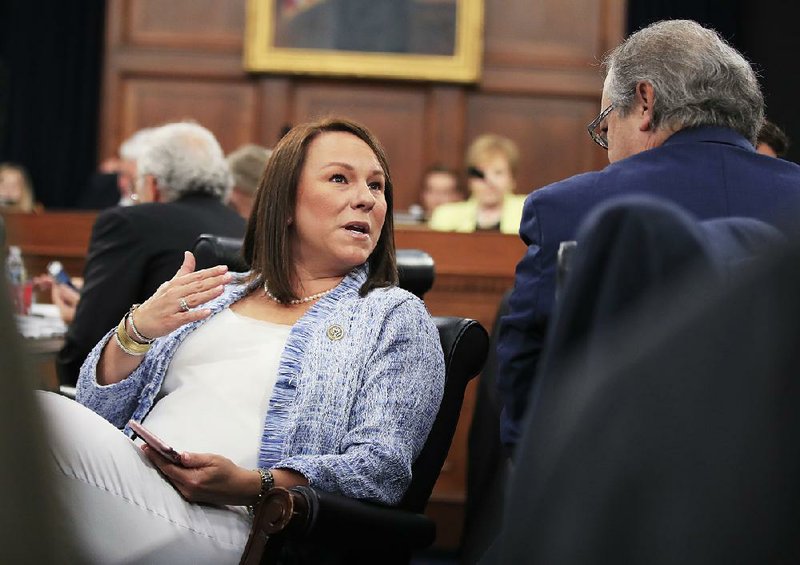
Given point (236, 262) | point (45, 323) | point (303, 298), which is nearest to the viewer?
point (303, 298)

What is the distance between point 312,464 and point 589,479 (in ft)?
4.60

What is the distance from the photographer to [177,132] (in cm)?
364

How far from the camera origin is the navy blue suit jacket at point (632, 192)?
1.81 metres

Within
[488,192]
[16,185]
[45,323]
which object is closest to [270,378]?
[45,323]

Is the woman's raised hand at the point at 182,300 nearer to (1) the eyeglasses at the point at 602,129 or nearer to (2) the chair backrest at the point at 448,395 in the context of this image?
(2) the chair backrest at the point at 448,395

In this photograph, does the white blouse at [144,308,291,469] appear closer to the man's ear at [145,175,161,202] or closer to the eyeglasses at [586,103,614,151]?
the eyeglasses at [586,103,614,151]

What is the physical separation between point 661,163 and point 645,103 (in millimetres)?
166

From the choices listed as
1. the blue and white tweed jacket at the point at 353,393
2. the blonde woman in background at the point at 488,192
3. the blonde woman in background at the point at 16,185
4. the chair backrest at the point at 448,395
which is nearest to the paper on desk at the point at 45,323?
the blue and white tweed jacket at the point at 353,393

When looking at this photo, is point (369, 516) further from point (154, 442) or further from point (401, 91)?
point (401, 91)

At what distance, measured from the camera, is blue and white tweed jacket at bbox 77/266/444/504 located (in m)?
1.89

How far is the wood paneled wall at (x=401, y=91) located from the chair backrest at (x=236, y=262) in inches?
200

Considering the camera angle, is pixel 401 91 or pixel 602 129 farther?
pixel 401 91

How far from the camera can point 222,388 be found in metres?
2.08

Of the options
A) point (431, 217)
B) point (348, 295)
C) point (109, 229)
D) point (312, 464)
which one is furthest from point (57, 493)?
point (431, 217)
